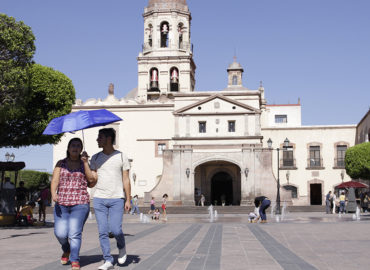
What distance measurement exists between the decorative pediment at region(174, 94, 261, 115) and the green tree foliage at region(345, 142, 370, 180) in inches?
414

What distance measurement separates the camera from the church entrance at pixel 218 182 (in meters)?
47.1

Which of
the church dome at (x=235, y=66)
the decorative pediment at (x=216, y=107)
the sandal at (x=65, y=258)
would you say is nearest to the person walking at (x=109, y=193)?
the sandal at (x=65, y=258)

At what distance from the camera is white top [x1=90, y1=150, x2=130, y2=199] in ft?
24.7

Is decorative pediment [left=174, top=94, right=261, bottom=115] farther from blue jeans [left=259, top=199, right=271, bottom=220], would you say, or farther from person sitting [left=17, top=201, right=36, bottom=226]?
person sitting [left=17, top=201, right=36, bottom=226]

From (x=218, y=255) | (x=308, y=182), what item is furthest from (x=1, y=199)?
(x=308, y=182)

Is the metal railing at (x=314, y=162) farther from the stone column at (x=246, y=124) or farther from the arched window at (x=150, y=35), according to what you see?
the arched window at (x=150, y=35)

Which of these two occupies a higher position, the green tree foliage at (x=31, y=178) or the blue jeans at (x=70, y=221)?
the green tree foliage at (x=31, y=178)

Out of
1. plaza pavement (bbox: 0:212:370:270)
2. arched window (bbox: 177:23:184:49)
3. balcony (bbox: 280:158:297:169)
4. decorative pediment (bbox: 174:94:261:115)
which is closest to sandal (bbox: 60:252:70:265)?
plaza pavement (bbox: 0:212:370:270)

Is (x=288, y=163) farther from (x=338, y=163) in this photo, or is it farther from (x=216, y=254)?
(x=216, y=254)

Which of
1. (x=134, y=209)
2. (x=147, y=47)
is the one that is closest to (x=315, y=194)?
(x=134, y=209)

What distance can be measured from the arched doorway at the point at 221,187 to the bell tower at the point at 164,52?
1272cm

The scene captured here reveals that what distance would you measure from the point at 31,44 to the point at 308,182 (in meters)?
36.4

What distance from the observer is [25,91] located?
18.3m

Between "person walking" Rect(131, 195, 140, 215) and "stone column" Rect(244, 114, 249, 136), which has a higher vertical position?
"stone column" Rect(244, 114, 249, 136)
